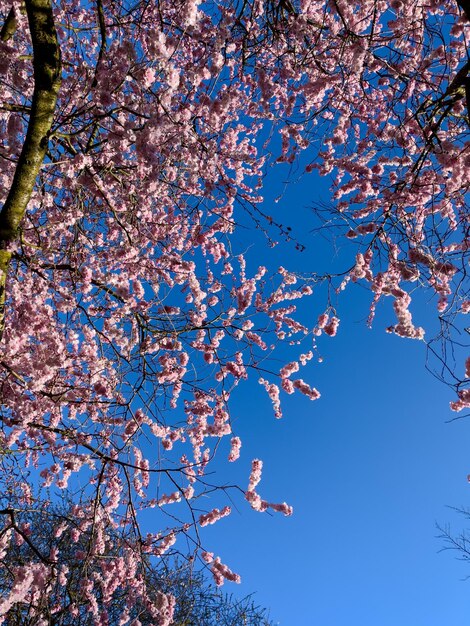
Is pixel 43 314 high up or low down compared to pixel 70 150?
down

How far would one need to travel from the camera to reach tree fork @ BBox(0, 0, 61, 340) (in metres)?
3.77

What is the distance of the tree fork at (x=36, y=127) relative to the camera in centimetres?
377

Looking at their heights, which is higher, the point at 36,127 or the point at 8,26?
the point at 8,26

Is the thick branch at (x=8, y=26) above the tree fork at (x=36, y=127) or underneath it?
above

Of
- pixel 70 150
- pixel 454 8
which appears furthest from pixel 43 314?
pixel 454 8

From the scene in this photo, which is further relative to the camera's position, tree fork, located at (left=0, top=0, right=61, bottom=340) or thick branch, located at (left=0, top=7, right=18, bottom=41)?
thick branch, located at (left=0, top=7, right=18, bottom=41)

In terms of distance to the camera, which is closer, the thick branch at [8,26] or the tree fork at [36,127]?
the tree fork at [36,127]

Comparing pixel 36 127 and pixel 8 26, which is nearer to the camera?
pixel 36 127

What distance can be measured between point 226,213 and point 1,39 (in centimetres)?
347

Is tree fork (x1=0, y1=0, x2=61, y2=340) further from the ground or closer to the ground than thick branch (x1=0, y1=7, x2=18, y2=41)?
closer to the ground

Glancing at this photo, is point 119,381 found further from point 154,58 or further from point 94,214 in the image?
point 154,58

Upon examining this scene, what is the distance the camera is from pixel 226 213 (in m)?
7.26

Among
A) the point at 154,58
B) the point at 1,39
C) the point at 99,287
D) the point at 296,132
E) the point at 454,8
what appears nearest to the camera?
the point at 154,58

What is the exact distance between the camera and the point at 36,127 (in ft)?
12.7
